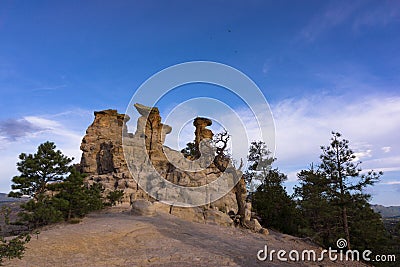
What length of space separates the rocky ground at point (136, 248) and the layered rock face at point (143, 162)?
7928 mm

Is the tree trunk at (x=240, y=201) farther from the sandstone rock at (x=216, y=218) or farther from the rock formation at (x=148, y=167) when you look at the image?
the sandstone rock at (x=216, y=218)

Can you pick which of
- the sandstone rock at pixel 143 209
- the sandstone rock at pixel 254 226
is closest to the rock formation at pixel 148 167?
the sandstone rock at pixel 254 226

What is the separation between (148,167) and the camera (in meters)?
29.7

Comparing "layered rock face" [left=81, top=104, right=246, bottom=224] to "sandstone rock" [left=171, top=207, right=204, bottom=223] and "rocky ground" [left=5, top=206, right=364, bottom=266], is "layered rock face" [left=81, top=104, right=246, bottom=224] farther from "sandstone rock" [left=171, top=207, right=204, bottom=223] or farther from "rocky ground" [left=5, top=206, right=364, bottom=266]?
"rocky ground" [left=5, top=206, right=364, bottom=266]

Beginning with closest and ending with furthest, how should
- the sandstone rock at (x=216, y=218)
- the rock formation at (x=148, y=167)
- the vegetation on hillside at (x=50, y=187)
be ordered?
1. the vegetation on hillside at (x=50, y=187)
2. the sandstone rock at (x=216, y=218)
3. the rock formation at (x=148, y=167)

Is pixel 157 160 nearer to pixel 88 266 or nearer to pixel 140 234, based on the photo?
pixel 140 234

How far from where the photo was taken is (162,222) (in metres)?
14.9

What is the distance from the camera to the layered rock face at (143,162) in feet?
79.5

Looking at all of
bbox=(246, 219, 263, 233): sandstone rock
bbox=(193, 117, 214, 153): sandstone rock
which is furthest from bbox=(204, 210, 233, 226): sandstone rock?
bbox=(193, 117, 214, 153): sandstone rock

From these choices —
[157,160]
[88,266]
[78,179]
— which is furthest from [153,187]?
[88,266]

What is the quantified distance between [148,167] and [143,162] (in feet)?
4.53

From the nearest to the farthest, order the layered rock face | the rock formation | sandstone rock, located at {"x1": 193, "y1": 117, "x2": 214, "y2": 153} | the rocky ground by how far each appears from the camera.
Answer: the rocky ground, the rock formation, the layered rock face, sandstone rock, located at {"x1": 193, "y1": 117, "x2": 214, "y2": 153}

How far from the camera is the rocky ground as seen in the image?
356 inches

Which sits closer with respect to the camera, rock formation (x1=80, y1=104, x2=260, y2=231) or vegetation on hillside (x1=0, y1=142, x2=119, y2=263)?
vegetation on hillside (x1=0, y1=142, x2=119, y2=263)
